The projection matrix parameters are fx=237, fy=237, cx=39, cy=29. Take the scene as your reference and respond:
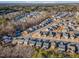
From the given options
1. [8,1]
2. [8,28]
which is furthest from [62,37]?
[8,1]

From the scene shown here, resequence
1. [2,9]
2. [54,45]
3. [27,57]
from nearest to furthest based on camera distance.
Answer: [27,57], [54,45], [2,9]

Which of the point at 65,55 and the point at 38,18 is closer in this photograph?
the point at 65,55

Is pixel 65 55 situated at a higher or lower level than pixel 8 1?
lower

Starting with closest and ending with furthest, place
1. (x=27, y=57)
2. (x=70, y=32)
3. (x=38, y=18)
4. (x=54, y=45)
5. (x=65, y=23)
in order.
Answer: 1. (x=27, y=57)
2. (x=54, y=45)
3. (x=70, y=32)
4. (x=65, y=23)
5. (x=38, y=18)

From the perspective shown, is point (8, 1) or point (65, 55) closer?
point (65, 55)

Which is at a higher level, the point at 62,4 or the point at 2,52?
the point at 62,4

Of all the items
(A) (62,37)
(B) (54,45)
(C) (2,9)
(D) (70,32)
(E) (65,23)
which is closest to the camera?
(B) (54,45)

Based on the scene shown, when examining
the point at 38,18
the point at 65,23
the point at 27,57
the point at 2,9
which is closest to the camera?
the point at 27,57

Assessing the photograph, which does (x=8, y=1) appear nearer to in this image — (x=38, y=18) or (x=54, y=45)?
(x=38, y=18)

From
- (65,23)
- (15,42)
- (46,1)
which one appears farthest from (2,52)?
(46,1)
